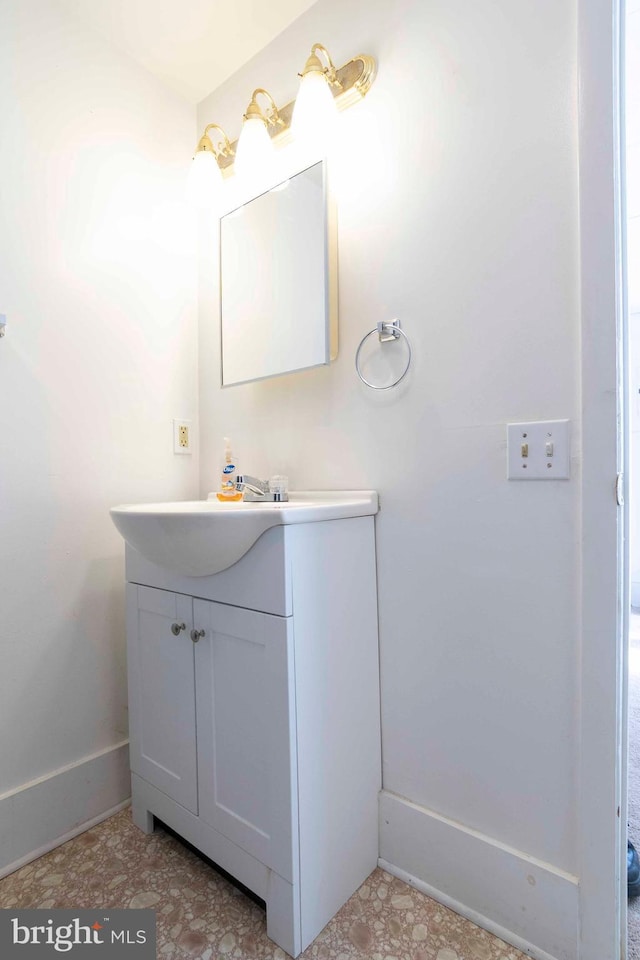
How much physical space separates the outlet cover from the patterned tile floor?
3.51ft

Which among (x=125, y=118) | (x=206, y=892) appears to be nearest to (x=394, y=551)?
(x=206, y=892)

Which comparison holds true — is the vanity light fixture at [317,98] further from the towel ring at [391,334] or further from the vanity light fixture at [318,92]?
the towel ring at [391,334]

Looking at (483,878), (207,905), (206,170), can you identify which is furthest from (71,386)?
(483,878)

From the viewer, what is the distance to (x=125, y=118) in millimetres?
1424

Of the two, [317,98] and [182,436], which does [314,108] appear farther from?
[182,436]

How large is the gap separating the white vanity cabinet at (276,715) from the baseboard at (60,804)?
0.20m

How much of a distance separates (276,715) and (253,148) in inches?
55.3

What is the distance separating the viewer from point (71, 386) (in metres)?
1.29

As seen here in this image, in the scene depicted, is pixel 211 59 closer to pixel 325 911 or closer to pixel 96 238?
pixel 96 238

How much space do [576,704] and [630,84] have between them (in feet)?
6.49

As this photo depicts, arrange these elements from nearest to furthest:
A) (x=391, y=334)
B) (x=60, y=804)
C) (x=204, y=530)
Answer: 1. (x=204, y=530)
2. (x=391, y=334)
3. (x=60, y=804)

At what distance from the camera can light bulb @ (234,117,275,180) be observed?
4.23 ft

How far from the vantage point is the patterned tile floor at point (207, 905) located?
35.2 inches

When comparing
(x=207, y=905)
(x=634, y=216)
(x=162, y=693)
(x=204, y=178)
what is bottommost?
(x=207, y=905)
